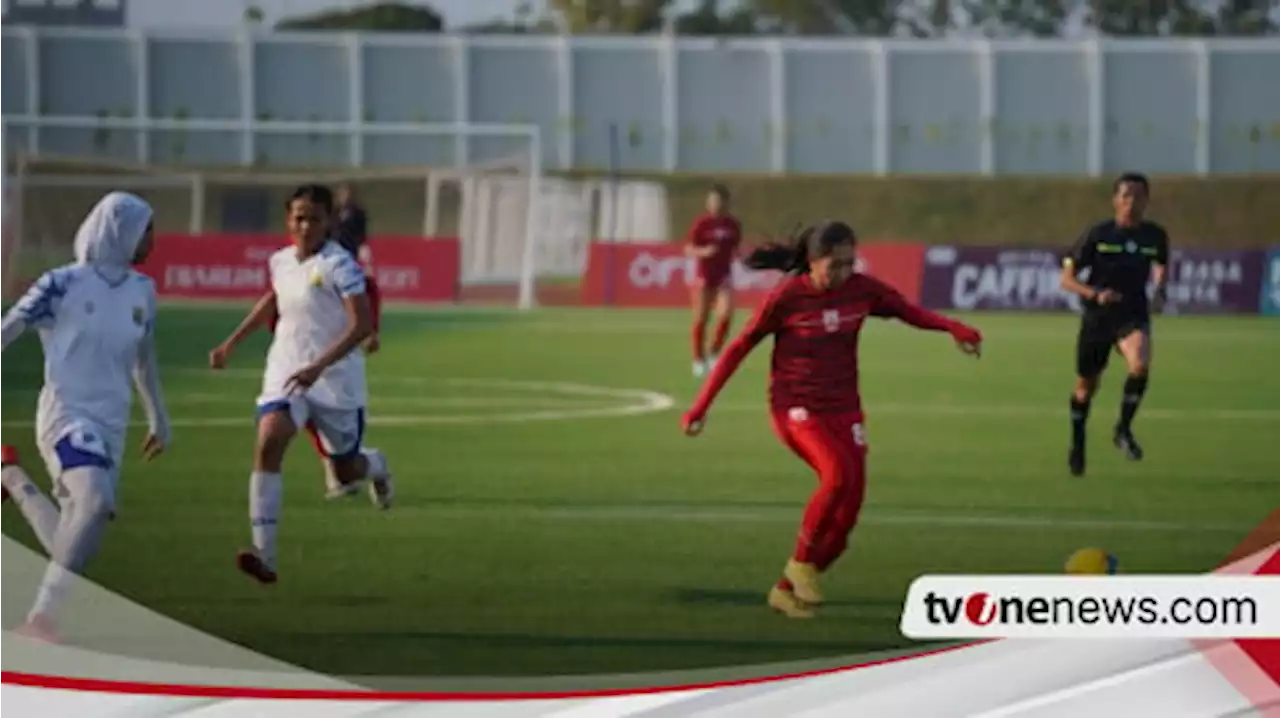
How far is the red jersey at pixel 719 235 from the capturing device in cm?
582

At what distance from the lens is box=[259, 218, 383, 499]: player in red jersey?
274 inches

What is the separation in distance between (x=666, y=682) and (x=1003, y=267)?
1.40 m

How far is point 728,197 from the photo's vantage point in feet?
18.7

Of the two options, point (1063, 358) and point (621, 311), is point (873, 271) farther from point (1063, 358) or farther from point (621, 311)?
point (621, 311)

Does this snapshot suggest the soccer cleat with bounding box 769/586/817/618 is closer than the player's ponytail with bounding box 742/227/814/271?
Yes

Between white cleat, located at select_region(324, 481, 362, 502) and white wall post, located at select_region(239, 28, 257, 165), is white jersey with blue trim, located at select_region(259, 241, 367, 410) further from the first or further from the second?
white wall post, located at select_region(239, 28, 257, 165)

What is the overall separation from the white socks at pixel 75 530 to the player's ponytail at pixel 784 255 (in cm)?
138

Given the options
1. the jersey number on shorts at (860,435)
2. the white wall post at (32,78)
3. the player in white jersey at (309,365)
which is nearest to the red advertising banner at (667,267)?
the jersey number on shorts at (860,435)

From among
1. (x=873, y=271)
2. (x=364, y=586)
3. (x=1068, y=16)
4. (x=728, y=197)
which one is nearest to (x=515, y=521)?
(x=364, y=586)

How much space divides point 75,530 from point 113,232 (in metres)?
0.57

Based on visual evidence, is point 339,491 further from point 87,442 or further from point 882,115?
point 882,115

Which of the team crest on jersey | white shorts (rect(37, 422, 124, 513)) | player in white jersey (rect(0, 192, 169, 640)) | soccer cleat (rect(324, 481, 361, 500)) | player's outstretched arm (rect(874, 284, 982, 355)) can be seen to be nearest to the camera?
player in white jersey (rect(0, 192, 169, 640))

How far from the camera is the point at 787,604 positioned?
5988 millimetres
